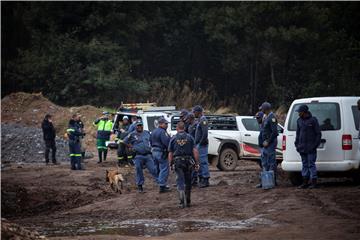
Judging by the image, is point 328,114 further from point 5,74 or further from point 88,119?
point 5,74

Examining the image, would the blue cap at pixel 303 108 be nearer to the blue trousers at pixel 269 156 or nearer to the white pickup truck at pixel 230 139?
Answer: the blue trousers at pixel 269 156

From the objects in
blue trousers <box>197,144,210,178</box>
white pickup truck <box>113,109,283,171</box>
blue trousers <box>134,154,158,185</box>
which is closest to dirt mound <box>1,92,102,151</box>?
white pickup truck <box>113,109,283,171</box>

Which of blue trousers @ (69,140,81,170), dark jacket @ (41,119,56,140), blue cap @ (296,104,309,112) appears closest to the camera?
blue cap @ (296,104,309,112)

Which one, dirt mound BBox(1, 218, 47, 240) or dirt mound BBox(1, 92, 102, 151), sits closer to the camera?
dirt mound BBox(1, 218, 47, 240)

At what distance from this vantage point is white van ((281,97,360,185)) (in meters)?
17.5

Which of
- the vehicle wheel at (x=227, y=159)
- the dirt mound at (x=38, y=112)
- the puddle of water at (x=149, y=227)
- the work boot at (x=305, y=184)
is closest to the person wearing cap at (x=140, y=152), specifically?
the work boot at (x=305, y=184)

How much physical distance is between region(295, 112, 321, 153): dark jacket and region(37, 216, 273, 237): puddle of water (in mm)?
3074

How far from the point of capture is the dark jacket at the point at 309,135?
57.1 ft

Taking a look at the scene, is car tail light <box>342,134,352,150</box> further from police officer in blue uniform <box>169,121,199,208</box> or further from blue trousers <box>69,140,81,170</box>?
blue trousers <box>69,140,81,170</box>

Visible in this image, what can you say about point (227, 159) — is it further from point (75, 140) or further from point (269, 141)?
point (269, 141)

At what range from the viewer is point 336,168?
1759 centimetres

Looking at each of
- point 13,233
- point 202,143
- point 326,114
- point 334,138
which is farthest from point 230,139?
point 13,233

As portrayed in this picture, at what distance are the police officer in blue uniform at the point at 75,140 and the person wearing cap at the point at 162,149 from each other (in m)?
6.63

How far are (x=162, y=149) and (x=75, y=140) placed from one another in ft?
23.0
